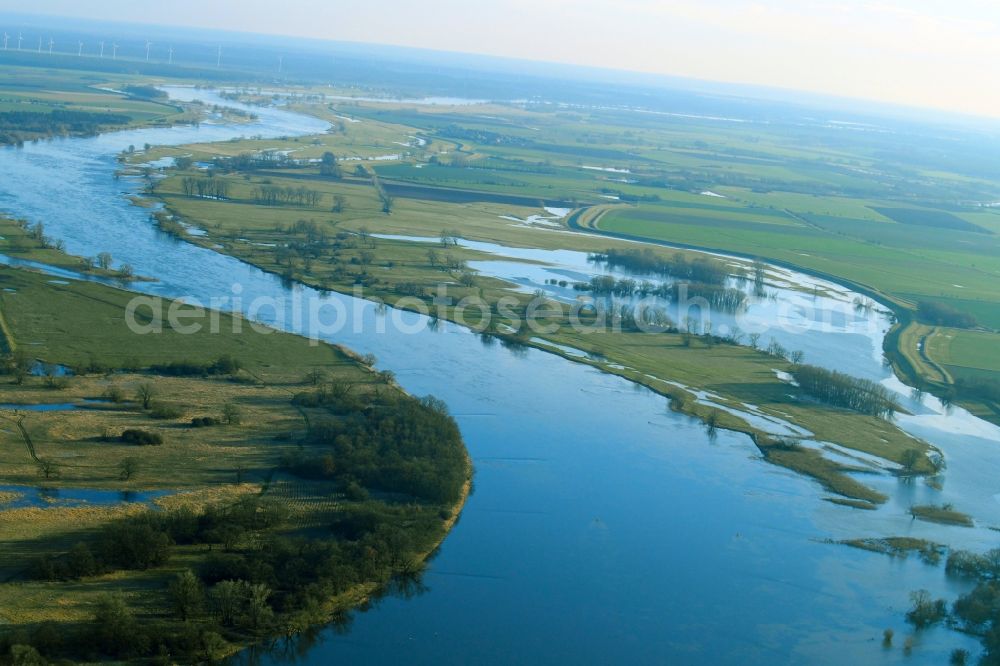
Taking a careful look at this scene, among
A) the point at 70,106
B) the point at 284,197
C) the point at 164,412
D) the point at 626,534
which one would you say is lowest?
the point at 626,534

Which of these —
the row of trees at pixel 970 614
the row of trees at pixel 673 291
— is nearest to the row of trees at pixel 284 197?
the row of trees at pixel 673 291

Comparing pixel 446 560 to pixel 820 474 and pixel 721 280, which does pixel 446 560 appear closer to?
pixel 820 474

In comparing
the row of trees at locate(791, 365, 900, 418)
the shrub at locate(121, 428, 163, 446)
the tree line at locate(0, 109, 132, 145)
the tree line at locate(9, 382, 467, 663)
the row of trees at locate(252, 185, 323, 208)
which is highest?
the tree line at locate(0, 109, 132, 145)

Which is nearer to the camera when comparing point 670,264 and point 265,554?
point 265,554

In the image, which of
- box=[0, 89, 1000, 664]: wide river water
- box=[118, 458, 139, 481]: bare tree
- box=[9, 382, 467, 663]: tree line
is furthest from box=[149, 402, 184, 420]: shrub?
box=[0, 89, 1000, 664]: wide river water

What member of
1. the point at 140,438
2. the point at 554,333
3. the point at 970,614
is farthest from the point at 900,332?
the point at 140,438

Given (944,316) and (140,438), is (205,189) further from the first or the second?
(944,316)

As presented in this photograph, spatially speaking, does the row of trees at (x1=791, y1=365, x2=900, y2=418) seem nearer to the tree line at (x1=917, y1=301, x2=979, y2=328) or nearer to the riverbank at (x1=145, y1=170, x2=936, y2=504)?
the riverbank at (x1=145, y1=170, x2=936, y2=504)

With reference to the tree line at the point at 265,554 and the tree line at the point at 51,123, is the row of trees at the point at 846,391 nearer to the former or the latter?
the tree line at the point at 265,554

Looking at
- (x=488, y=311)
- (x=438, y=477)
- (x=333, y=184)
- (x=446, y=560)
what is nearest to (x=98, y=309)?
(x=488, y=311)

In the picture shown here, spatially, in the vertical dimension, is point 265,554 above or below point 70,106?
below
